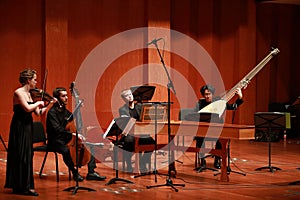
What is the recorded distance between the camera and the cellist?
25.5ft

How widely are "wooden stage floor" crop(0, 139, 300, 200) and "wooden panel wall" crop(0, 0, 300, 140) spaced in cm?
213

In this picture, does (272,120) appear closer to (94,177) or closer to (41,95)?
(94,177)

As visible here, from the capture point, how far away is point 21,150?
6887 mm

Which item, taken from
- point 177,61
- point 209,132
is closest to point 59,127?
point 209,132

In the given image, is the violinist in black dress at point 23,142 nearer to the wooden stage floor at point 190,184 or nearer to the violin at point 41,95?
the violin at point 41,95

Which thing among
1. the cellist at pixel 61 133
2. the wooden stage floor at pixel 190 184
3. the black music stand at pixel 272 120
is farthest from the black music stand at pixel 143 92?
the black music stand at pixel 272 120

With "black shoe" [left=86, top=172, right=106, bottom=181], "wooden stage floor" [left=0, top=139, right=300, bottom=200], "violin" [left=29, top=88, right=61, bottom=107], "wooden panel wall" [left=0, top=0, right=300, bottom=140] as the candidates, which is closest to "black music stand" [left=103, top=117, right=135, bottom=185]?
"wooden stage floor" [left=0, top=139, right=300, bottom=200]

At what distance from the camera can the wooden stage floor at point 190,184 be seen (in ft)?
22.8

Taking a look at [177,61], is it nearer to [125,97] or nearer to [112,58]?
[112,58]

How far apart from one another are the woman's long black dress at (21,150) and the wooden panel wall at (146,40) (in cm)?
438

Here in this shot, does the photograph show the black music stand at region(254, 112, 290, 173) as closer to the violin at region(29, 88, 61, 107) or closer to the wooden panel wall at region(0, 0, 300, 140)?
the violin at region(29, 88, 61, 107)

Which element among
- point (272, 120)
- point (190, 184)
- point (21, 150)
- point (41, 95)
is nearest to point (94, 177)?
point (190, 184)

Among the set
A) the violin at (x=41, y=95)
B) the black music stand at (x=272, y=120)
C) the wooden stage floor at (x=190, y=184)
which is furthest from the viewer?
the black music stand at (x=272, y=120)

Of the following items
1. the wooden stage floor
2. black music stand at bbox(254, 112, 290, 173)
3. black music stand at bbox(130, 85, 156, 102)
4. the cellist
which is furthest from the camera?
black music stand at bbox(254, 112, 290, 173)
